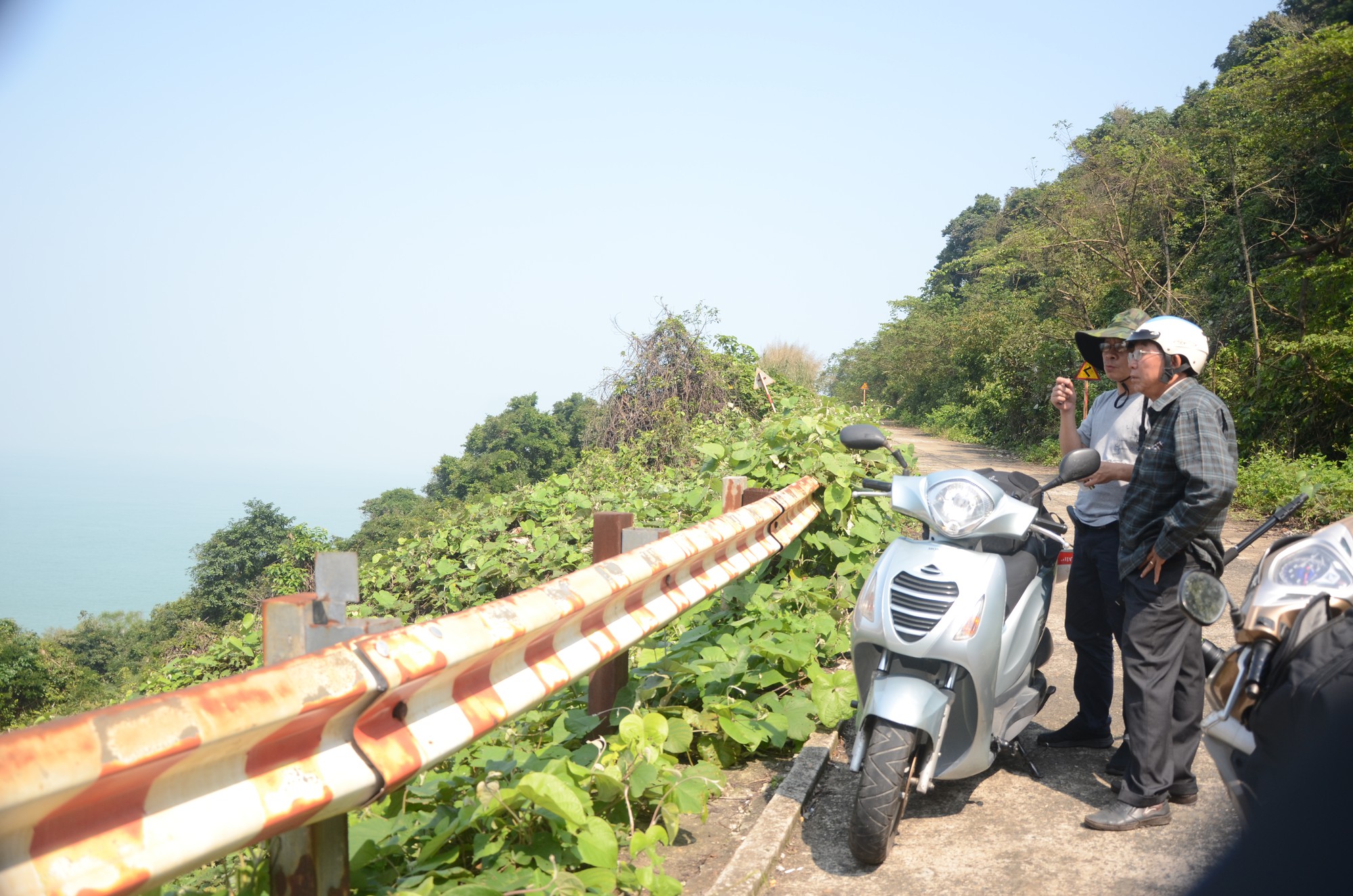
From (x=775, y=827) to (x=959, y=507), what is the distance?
4.23ft

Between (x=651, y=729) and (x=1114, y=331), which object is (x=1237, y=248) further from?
(x=651, y=729)

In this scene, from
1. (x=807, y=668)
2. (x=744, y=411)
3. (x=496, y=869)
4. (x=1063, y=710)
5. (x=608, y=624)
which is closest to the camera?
(x=496, y=869)

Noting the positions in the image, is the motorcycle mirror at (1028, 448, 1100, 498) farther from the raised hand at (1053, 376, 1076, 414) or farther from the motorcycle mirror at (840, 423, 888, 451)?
the raised hand at (1053, 376, 1076, 414)

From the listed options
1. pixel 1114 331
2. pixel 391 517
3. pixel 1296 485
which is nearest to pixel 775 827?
pixel 1114 331

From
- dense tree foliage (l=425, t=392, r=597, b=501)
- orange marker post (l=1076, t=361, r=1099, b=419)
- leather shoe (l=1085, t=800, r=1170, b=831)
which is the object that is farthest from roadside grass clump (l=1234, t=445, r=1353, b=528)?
dense tree foliage (l=425, t=392, r=597, b=501)

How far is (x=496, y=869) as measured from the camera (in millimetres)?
2541

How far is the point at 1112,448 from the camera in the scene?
163 inches

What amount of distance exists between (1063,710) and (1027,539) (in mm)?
1478

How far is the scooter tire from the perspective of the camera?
3121mm

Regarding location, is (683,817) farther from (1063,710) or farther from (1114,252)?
(1114,252)

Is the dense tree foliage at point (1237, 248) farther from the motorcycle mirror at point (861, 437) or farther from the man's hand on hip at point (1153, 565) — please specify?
the motorcycle mirror at point (861, 437)

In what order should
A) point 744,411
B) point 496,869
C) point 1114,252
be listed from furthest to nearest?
1. point 1114,252
2. point 744,411
3. point 496,869

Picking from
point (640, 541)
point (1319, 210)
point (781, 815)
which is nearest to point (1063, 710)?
point (781, 815)

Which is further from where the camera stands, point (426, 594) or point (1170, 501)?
point (426, 594)
